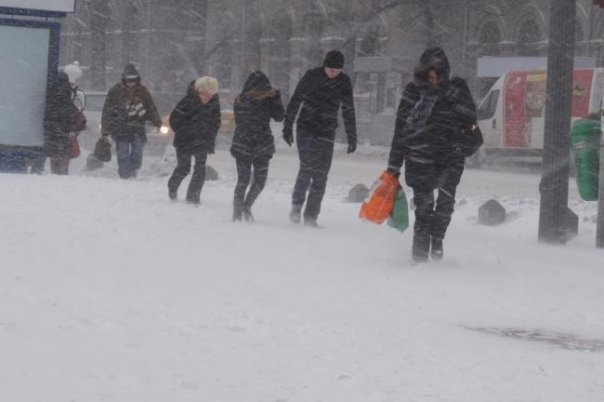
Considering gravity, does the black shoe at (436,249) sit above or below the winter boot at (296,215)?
below

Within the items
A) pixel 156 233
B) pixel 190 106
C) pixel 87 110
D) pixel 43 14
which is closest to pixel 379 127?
pixel 87 110

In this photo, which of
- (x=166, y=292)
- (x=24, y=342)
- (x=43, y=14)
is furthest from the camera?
(x=43, y=14)

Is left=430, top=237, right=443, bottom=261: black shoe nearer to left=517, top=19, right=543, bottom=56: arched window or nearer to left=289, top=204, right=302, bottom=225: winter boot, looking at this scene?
left=289, top=204, right=302, bottom=225: winter boot

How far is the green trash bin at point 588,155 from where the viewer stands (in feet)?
38.5

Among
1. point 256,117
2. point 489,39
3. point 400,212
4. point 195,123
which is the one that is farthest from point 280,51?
point 400,212

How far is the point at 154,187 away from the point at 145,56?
136 feet

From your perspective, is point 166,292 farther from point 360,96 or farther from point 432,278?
point 360,96

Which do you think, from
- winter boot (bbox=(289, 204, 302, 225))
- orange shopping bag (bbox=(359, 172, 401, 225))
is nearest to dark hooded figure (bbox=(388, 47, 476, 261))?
orange shopping bag (bbox=(359, 172, 401, 225))

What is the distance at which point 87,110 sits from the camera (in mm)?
25375

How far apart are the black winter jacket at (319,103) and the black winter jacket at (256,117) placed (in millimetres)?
380

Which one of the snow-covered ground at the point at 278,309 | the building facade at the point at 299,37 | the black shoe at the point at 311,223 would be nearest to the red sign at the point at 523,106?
the building facade at the point at 299,37

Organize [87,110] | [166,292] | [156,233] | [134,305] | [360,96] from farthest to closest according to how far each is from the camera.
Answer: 1. [360,96]
2. [87,110]
3. [156,233]
4. [166,292]
5. [134,305]

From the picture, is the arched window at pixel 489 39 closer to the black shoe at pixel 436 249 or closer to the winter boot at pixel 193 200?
the winter boot at pixel 193 200

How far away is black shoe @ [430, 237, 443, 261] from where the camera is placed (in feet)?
31.4
